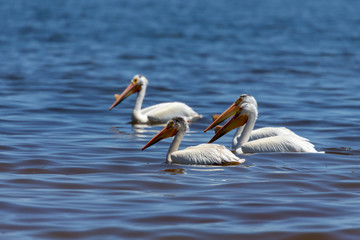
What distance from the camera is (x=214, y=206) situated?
5371mm

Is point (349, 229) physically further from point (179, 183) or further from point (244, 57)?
point (244, 57)

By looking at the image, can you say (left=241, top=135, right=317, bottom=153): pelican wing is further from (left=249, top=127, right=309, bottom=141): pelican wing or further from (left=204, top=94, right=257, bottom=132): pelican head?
(left=204, top=94, right=257, bottom=132): pelican head

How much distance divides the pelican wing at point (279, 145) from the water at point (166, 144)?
12 cm

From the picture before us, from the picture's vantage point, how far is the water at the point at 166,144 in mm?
5016

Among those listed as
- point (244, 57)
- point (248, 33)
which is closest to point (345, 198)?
point (244, 57)

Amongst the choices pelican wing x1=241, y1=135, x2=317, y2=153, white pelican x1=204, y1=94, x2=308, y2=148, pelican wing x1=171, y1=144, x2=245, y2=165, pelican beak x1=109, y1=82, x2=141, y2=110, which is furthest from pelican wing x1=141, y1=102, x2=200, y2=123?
pelican wing x1=171, y1=144, x2=245, y2=165

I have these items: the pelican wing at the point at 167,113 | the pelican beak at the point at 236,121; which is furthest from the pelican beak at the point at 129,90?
the pelican beak at the point at 236,121

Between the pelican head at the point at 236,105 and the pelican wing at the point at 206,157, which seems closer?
the pelican wing at the point at 206,157

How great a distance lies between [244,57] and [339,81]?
523cm

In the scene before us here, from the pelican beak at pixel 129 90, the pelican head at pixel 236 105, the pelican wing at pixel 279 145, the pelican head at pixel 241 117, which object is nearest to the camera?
the pelican wing at pixel 279 145

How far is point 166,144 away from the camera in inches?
345

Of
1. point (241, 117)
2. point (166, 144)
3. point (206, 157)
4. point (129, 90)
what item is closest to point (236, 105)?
point (241, 117)

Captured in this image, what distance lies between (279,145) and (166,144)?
161 centimetres

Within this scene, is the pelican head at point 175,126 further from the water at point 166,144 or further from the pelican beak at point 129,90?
the pelican beak at point 129,90
